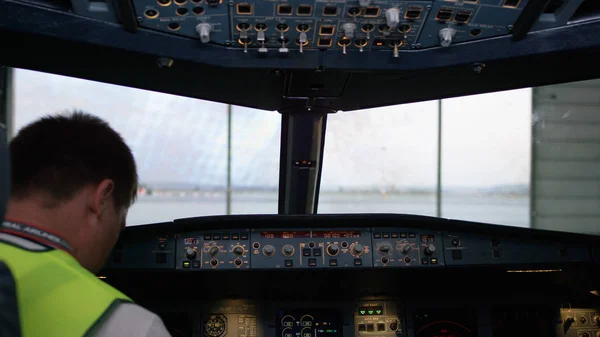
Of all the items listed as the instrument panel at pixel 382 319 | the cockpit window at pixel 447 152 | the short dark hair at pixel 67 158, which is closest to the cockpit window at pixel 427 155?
the cockpit window at pixel 447 152

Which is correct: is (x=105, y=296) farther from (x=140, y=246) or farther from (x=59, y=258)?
(x=140, y=246)

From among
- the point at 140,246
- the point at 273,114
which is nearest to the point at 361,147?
the point at 273,114

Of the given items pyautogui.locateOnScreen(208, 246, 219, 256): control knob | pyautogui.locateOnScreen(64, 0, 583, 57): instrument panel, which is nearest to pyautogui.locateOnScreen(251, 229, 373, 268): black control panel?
pyautogui.locateOnScreen(208, 246, 219, 256): control knob

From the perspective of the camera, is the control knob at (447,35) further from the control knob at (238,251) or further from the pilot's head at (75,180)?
the control knob at (238,251)

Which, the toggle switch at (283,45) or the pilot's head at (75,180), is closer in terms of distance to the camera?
the pilot's head at (75,180)

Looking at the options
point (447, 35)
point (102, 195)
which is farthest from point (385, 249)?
point (102, 195)

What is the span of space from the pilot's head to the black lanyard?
1.0 inches

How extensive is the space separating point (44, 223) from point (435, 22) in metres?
1.14

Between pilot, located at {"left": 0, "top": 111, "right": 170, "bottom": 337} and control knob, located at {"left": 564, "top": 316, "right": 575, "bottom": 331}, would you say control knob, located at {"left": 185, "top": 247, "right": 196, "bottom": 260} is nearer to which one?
pilot, located at {"left": 0, "top": 111, "right": 170, "bottom": 337}

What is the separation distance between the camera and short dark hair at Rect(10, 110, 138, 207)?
890mm

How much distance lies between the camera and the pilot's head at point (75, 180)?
34.5 inches

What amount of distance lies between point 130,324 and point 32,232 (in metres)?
0.22

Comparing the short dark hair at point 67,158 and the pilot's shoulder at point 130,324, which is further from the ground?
the short dark hair at point 67,158

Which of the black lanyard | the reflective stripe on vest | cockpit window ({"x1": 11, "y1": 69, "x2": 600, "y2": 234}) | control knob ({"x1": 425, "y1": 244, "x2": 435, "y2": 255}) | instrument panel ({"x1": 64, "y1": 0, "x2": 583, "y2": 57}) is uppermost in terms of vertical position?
cockpit window ({"x1": 11, "y1": 69, "x2": 600, "y2": 234})
